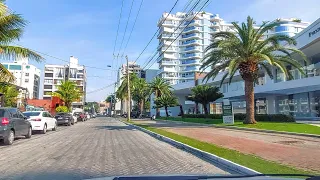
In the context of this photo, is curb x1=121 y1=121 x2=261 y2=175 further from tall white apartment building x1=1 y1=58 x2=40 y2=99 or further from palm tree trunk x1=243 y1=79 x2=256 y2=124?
tall white apartment building x1=1 y1=58 x2=40 y2=99

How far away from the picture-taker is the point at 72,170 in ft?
28.8

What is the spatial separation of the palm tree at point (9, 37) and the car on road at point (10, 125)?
11.4 ft

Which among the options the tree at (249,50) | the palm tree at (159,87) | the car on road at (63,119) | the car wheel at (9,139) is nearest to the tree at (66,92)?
the palm tree at (159,87)

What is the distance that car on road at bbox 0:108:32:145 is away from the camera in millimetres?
15414

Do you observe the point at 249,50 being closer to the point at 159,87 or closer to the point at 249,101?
the point at 249,101

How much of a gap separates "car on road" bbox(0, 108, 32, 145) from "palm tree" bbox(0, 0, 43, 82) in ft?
11.4

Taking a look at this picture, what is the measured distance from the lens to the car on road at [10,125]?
607 inches

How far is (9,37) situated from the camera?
1873 cm

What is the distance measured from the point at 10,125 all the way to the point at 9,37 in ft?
17.9

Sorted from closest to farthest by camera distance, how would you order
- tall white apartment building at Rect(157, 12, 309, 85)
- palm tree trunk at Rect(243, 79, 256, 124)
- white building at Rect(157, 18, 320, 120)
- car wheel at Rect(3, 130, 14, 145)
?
car wheel at Rect(3, 130, 14, 145) < palm tree trunk at Rect(243, 79, 256, 124) < white building at Rect(157, 18, 320, 120) < tall white apartment building at Rect(157, 12, 309, 85)

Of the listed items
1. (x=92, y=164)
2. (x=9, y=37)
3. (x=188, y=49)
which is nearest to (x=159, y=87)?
(x=9, y=37)

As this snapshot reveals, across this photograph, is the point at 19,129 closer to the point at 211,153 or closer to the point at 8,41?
the point at 8,41

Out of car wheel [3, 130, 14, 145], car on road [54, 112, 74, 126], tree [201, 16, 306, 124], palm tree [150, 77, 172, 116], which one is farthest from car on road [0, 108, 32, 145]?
palm tree [150, 77, 172, 116]

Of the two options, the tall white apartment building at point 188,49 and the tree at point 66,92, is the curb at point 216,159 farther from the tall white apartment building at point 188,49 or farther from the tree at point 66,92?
the tall white apartment building at point 188,49
